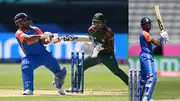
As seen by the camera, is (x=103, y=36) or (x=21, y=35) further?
(x=103, y=36)

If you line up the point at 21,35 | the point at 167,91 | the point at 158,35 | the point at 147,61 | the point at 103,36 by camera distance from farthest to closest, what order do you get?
1. the point at 158,35
2. the point at 167,91
3. the point at 103,36
4. the point at 21,35
5. the point at 147,61

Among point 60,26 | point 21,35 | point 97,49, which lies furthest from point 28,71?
point 60,26

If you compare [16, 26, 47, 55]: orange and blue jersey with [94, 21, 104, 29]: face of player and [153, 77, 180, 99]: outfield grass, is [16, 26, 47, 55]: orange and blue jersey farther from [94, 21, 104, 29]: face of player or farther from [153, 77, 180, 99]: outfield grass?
[153, 77, 180, 99]: outfield grass

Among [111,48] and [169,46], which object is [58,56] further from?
[111,48]

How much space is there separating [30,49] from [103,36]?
650 mm

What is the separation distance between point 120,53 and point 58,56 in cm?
106

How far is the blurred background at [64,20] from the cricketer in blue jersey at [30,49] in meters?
2.64

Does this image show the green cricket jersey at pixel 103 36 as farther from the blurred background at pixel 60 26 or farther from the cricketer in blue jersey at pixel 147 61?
the blurred background at pixel 60 26

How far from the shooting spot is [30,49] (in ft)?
16.2

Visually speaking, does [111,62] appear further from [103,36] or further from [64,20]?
[64,20]

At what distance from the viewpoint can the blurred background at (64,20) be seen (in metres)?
8.55

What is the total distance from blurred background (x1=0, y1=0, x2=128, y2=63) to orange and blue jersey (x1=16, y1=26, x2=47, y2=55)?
2.66 metres

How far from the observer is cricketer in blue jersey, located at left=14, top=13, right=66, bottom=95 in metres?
4.82

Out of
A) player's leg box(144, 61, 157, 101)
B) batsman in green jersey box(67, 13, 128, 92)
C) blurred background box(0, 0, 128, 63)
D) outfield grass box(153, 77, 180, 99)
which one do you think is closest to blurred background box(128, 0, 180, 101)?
blurred background box(0, 0, 128, 63)
